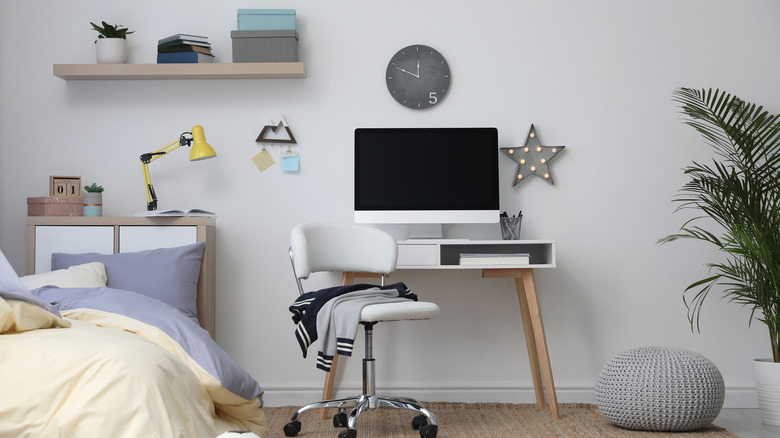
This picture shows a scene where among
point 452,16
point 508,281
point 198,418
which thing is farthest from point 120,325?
point 452,16

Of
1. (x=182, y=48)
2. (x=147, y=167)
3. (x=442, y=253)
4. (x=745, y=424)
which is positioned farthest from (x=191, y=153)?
(x=745, y=424)

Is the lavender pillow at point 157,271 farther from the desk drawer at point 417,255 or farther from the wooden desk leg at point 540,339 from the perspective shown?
the wooden desk leg at point 540,339

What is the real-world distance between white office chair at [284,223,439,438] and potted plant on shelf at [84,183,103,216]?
110cm

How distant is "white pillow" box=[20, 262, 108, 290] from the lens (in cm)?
282

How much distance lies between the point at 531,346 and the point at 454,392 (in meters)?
0.48

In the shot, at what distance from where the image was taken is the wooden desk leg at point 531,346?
11.7 feet

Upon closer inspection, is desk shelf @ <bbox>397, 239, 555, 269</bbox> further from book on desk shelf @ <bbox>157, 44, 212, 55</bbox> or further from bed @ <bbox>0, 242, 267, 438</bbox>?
book on desk shelf @ <bbox>157, 44, 212, 55</bbox>

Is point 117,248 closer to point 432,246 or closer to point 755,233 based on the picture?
point 432,246

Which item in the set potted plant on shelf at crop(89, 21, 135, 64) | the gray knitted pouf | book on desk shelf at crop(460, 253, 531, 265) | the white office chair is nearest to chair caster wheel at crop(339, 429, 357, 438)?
the white office chair

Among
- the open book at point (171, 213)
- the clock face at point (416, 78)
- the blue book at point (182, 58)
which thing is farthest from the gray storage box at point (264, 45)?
the open book at point (171, 213)

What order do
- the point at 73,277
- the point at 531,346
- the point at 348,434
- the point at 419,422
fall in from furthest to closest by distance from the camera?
the point at 531,346 → the point at 419,422 → the point at 73,277 → the point at 348,434

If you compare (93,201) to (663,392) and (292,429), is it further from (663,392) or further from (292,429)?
(663,392)

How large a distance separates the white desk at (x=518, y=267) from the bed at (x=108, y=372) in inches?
42.4

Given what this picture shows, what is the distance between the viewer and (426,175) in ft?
Result: 12.0
